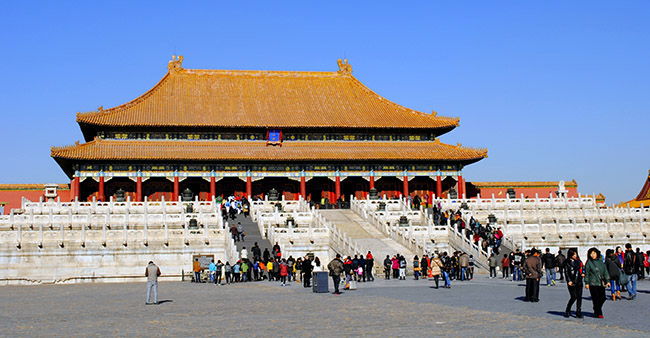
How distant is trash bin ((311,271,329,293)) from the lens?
830 inches

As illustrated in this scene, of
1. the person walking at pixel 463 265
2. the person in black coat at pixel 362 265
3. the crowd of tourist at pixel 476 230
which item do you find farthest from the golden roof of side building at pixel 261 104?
the person walking at pixel 463 265

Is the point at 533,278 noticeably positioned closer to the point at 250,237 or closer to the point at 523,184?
the point at 250,237

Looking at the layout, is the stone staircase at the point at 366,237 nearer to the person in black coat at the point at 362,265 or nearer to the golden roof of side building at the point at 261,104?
the person in black coat at the point at 362,265

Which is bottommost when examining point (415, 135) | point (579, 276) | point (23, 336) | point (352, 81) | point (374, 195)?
point (23, 336)

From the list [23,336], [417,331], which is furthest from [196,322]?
[417,331]

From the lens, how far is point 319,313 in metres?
15.4

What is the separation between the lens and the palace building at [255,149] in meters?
53.4

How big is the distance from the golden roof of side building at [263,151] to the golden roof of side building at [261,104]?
1444mm

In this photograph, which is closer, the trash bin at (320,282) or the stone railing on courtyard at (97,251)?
the trash bin at (320,282)

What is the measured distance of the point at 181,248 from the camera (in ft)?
97.4

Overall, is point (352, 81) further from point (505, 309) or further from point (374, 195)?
point (505, 309)

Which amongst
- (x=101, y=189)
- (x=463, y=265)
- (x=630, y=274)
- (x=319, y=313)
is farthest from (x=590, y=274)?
(x=101, y=189)

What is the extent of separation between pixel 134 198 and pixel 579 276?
43990mm

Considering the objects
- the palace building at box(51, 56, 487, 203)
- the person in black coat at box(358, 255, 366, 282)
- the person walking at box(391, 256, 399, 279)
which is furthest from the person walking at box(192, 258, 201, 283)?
the palace building at box(51, 56, 487, 203)
